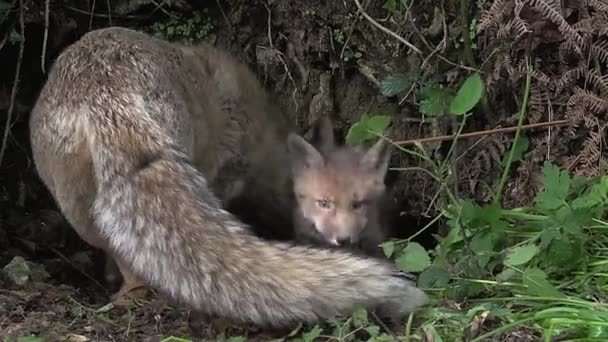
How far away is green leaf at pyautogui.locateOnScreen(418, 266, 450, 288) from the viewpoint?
3307mm

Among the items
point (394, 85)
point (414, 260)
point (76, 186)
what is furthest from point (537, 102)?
point (76, 186)

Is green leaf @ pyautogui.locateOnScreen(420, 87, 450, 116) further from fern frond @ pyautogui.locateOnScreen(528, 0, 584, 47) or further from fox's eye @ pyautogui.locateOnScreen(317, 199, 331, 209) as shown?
fox's eye @ pyautogui.locateOnScreen(317, 199, 331, 209)

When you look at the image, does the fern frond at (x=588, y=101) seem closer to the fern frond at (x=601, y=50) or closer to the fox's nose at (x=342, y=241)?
the fern frond at (x=601, y=50)

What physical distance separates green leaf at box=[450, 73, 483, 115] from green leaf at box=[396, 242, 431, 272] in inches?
22.9

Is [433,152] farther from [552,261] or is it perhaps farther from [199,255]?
[199,255]

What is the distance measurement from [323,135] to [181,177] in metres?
1.58

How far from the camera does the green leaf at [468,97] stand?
338 cm

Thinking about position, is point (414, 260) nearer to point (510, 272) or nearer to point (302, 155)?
point (510, 272)

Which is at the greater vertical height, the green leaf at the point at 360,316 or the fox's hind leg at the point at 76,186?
the fox's hind leg at the point at 76,186

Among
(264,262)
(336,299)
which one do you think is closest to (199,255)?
(264,262)

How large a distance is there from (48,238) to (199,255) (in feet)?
8.30

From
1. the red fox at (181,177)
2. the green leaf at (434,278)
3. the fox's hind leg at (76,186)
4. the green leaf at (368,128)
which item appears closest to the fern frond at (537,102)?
the green leaf at (368,128)

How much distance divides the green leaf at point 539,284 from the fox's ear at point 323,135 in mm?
1914

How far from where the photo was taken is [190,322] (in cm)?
350
